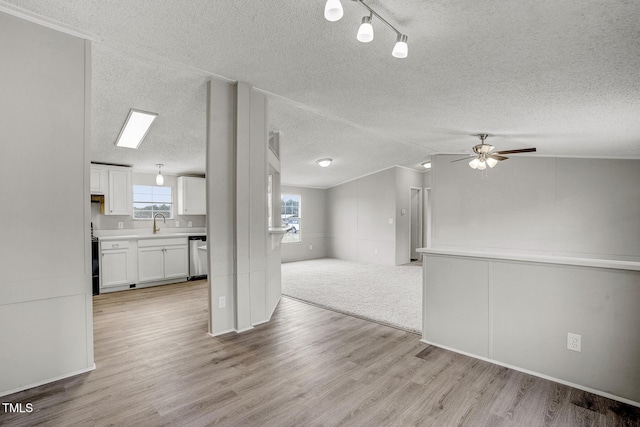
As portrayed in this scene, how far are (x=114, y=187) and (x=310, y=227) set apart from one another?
16.5 feet

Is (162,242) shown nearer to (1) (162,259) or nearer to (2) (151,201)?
(1) (162,259)

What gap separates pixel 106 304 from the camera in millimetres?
4258

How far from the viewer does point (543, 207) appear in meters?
5.81

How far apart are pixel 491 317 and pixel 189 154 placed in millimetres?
4835

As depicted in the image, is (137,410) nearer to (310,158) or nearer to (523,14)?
(523,14)

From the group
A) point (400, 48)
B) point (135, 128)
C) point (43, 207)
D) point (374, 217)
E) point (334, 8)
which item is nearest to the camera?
point (334, 8)

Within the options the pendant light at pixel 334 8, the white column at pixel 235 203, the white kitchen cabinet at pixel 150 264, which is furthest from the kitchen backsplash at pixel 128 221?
the pendant light at pixel 334 8

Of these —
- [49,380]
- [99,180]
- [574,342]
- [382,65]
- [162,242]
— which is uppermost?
[382,65]

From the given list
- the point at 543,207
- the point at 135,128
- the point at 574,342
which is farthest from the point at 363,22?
the point at 543,207

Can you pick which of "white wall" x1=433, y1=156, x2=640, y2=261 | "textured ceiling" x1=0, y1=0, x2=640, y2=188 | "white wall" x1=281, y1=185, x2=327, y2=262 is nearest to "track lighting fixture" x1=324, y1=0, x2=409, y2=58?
"textured ceiling" x1=0, y1=0, x2=640, y2=188

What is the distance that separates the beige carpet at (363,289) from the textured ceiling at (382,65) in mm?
2579

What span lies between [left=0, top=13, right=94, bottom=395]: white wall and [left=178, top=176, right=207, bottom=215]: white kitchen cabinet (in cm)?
381

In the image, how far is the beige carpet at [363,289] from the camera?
3.97 metres

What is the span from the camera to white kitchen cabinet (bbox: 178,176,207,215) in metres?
6.14
